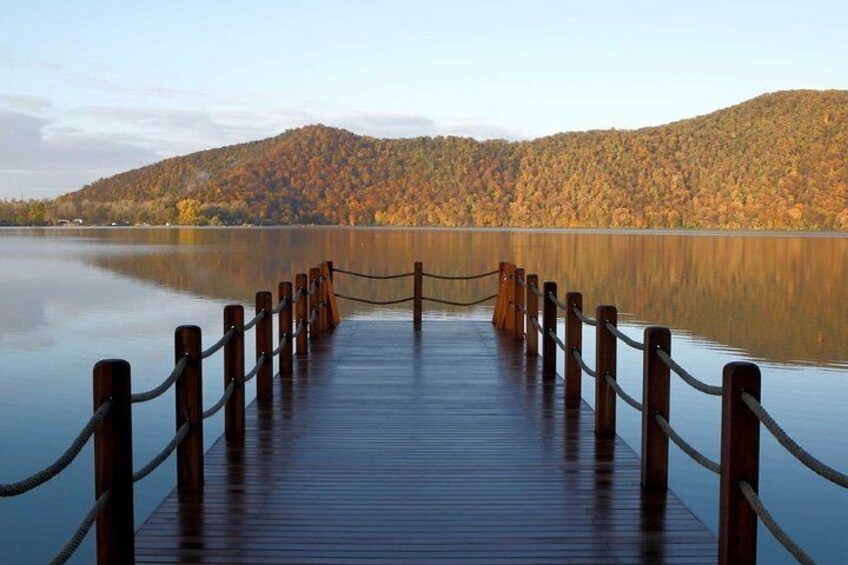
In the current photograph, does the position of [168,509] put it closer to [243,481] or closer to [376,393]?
[243,481]

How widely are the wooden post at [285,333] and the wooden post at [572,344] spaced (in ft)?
9.05

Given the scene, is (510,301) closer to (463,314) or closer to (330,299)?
(330,299)

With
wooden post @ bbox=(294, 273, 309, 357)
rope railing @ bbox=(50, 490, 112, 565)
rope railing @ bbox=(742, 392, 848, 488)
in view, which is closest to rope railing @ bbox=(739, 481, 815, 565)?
rope railing @ bbox=(742, 392, 848, 488)

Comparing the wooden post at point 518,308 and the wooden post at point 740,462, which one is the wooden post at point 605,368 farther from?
the wooden post at point 518,308

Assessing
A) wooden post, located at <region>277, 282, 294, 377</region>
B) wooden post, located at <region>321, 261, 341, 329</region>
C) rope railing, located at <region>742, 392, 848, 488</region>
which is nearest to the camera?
rope railing, located at <region>742, 392, 848, 488</region>

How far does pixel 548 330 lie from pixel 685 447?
13.3 feet

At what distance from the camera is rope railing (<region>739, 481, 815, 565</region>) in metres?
3.25

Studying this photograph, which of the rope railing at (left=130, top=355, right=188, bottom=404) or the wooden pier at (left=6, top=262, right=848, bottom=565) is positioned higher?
the rope railing at (left=130, top=355, right=188, bottom=404)

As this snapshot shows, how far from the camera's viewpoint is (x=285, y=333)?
9328 millimetres

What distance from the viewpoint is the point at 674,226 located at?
146 meters

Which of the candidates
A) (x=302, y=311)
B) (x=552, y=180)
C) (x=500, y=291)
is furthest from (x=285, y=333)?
(x=552, y=180)

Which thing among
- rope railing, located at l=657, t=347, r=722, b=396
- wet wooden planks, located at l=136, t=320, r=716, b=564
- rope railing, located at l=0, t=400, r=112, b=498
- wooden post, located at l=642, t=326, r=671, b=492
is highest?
rope railing, located at l=657, t=347, r=722, b=396

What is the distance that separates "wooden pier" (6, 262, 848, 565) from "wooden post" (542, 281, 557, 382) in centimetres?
16

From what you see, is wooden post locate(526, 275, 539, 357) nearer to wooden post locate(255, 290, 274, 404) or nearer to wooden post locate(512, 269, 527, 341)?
wooden post locate(512, 269, 527, 341)
